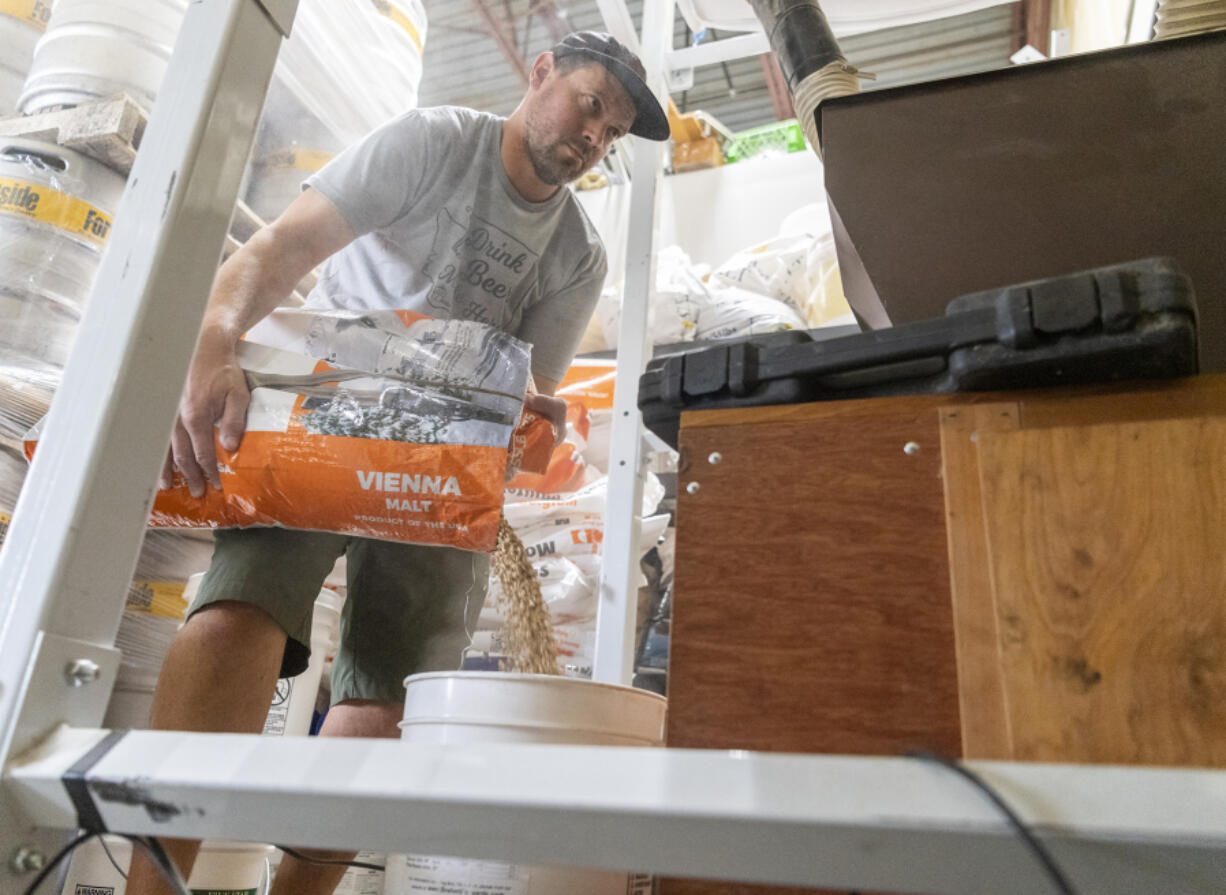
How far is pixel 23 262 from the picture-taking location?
1.28m

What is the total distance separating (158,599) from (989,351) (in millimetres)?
1347

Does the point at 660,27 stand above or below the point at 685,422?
above

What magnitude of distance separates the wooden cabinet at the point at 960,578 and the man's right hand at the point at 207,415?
527mm

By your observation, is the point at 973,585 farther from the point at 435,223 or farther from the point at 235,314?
the point at 435,223

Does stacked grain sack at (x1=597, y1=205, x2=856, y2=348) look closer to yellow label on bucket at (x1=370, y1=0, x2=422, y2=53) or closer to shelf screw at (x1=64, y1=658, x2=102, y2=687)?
yellow label on bucket at (x1=370, y1=0, x2=422, y2=53)

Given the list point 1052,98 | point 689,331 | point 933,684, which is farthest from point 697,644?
point 689,331

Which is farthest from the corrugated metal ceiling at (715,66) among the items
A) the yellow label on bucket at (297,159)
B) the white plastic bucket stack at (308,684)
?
the white plastic bucket stack at (308,684)

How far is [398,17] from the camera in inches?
69.4

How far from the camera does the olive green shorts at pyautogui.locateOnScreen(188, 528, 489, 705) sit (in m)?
1.02

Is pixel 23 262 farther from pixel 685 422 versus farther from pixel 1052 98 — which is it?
pixel 1052 98

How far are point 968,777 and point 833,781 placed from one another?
50mm

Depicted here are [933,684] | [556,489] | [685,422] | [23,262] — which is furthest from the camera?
[556,489]

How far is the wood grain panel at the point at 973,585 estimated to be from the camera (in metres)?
0.46

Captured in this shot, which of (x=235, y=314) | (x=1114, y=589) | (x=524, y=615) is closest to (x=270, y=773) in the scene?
(x=1114, y=589)
